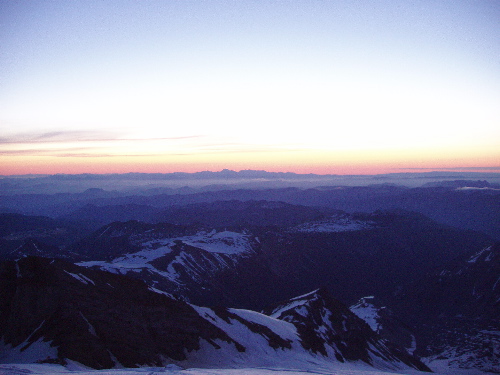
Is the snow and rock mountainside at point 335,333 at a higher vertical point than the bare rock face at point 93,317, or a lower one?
lower

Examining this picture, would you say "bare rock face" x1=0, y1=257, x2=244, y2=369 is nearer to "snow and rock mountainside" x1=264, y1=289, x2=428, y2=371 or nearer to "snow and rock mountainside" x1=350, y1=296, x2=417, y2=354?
"snow and rock mountainside" x1=264, y1=289, x2=428, y2=371

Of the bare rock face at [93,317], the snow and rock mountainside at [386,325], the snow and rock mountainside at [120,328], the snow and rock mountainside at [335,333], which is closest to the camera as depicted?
the snow and rock mountainside at [120,328]

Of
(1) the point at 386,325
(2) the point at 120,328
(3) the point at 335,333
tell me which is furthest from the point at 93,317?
(1) the point at 386,325

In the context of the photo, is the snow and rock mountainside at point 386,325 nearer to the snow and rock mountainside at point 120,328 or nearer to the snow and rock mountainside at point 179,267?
the snow and rock mountainside at point 179,267

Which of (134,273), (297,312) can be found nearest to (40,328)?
(297,312)

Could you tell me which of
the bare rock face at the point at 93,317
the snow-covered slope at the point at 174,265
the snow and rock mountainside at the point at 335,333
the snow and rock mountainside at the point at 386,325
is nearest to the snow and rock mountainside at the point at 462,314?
the snow and rock mountainside at the point at 386,325

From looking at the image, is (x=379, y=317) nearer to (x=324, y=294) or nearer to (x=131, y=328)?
(x=324, y=294)

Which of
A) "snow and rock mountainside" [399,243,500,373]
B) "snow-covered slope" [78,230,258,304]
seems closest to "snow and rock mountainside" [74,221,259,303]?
"snow-covered slope" [78,230,258,304]
